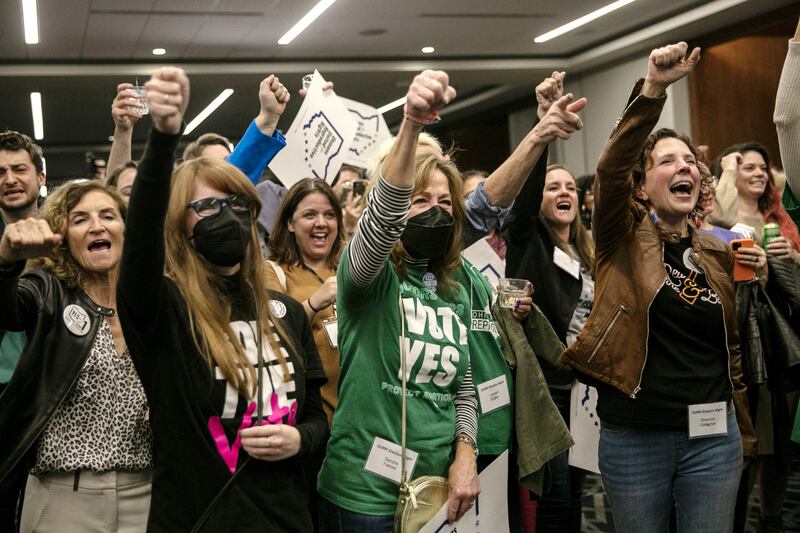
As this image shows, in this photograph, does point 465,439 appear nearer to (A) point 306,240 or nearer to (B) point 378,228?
(B) point 378,228

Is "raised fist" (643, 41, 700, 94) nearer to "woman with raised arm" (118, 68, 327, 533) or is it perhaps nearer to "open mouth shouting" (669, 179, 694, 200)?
"open mouth shouting" (669, 179, 694, 200)

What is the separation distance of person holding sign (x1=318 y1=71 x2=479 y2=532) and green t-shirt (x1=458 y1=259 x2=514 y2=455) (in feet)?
0.78

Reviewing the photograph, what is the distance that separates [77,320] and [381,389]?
798 millimetres

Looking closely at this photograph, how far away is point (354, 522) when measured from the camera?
2.22 meters

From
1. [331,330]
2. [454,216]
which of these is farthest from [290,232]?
[454,216]

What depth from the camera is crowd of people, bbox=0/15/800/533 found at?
73.5 inches

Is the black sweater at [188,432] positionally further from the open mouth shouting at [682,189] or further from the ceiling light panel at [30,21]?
the ceiling light panel at [30,21]

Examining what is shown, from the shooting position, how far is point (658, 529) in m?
2.65

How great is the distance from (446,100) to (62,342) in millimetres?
1150

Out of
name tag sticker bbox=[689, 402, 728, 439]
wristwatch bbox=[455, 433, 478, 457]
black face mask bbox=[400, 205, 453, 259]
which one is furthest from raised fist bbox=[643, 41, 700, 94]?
wristwatch bbox=[455, 433, 478, 457]

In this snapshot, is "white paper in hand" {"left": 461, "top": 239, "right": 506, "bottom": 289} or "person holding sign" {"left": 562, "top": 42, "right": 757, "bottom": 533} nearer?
"person holding sign" {"left": 562, "top": 42, "right": 757, "bottom": 533}

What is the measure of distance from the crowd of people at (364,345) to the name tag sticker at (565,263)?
0.40 meters

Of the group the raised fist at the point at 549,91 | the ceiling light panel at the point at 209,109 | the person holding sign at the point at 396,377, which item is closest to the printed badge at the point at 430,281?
the person holding sign at the point at 396,377

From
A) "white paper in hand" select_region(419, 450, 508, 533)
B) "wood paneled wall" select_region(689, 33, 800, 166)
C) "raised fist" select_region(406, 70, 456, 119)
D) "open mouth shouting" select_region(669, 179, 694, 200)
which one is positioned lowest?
"white paper in hand" select_region(419, 450, 508, 533)
